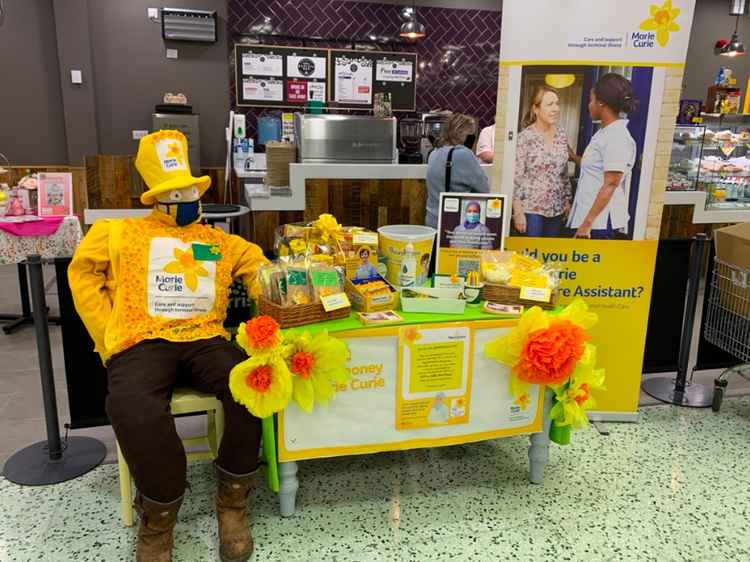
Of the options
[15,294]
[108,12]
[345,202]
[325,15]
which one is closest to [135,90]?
[108,12]

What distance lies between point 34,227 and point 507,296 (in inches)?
123

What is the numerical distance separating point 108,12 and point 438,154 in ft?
18.8

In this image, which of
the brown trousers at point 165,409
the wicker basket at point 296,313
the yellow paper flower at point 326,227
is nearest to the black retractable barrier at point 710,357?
the yellow paper flower at point 326,227

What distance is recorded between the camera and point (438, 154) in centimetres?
344

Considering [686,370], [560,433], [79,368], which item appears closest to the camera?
[560,433]

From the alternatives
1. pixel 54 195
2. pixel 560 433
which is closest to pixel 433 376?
pixel 560 433

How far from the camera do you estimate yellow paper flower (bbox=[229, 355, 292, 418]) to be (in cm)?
210

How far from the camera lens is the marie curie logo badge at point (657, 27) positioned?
2.78 m

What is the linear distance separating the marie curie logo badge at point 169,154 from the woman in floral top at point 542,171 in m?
1.57

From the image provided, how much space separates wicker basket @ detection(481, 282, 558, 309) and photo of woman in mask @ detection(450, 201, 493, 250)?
0.27 metres

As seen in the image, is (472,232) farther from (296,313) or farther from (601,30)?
(601,30)

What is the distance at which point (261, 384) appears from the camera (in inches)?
82.7

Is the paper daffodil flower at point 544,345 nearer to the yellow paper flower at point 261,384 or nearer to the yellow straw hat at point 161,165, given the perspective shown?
the yellow paper flower at point 261,384

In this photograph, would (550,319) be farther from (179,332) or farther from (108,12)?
(108,12)
